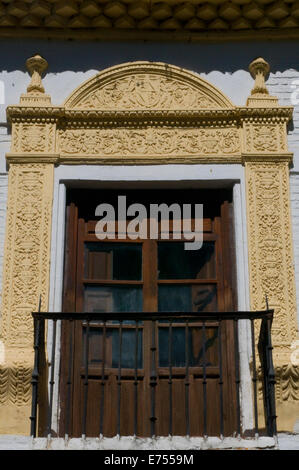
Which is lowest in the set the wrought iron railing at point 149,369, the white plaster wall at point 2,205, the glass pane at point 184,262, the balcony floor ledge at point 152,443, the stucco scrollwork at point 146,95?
the balcony floor ledge at point 152,443

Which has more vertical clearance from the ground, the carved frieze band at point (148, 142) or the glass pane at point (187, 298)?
the carved frieze band at point (148, 142)

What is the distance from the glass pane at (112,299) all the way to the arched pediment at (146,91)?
4.95 feet

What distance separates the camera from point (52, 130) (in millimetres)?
7562

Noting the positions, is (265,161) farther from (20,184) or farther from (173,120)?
(20,184)

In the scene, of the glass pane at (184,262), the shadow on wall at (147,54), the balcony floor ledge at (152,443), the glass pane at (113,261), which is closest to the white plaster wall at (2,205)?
the glass pane at (113,261)

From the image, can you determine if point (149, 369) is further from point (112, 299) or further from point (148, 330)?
point (112, 299)

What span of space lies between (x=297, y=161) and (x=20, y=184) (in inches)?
87.5

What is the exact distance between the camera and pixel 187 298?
7.23 m

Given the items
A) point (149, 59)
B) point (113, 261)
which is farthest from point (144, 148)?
point (113, 261)

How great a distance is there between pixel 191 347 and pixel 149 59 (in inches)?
97.8

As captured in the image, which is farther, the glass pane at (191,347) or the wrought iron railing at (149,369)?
the glass pane at (191,347)

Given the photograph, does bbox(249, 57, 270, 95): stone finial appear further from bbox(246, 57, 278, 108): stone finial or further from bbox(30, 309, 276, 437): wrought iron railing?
bbox(30, 309, 276, 437): wrought iron railing

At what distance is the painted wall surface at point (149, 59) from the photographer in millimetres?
7805

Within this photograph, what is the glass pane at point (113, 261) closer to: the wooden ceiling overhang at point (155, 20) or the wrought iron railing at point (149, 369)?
the wrought iron railing at point (149, 369)
